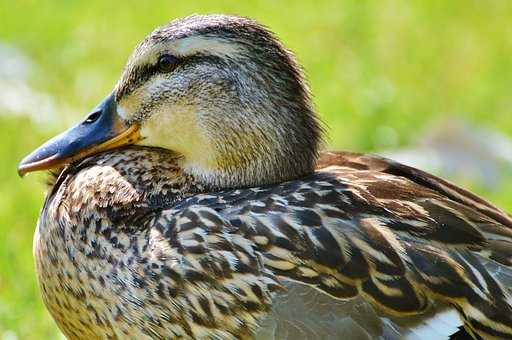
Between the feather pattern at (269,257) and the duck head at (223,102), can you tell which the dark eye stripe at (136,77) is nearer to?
the duck head at (223,102)

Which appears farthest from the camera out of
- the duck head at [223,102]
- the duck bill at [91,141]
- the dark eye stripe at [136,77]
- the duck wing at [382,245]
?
the duck bill at [91,141]

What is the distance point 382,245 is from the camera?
13.3ft

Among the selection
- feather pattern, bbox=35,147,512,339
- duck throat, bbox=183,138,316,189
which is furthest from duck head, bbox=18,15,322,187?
feather pattern, bbox=35,147,512,339

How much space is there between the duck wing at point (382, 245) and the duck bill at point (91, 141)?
1.64 ft

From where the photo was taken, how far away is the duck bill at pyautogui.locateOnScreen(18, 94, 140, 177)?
467 centimetres

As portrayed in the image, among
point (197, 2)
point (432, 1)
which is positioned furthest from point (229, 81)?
point (432, 1)

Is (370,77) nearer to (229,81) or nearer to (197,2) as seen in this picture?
(197,2)

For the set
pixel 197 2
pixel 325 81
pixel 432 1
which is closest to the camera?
pixel 325 81

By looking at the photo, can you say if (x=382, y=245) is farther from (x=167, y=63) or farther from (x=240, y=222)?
(x=167, y=63)

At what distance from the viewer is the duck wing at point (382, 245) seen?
3.97m

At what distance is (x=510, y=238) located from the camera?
4.25 meters

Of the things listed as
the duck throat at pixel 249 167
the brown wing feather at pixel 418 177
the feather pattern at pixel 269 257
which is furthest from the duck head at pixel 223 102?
the brown wing feather at pixel 418 177

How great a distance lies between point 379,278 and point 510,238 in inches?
21.7

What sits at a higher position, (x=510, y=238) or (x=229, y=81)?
(x=229, y=81)
